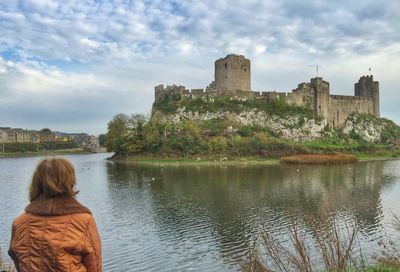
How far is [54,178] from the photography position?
13.9 feet

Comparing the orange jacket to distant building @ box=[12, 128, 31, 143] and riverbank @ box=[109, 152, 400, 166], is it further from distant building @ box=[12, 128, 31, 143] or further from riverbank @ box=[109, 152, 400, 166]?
distant building @ box=[12, 128, 31, 143]

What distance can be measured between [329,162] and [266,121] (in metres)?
20.7

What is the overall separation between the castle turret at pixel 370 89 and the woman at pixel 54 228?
95769mm

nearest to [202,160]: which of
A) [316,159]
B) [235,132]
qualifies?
[235,132]

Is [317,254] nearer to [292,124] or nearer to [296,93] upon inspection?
[292,124]

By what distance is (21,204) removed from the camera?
26250mm

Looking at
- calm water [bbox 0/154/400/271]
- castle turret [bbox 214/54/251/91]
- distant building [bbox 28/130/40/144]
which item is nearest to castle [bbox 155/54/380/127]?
castle turret [bbox 214/54/251/91]

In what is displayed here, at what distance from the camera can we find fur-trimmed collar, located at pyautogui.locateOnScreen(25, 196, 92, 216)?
4.21 metres

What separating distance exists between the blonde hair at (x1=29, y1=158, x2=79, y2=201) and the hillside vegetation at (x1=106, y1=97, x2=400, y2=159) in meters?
56.2

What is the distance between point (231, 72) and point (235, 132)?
524 inches

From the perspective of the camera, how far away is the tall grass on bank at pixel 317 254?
9758mm

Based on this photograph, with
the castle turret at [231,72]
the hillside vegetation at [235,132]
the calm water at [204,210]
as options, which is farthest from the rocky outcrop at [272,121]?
the calm water at [204,210]

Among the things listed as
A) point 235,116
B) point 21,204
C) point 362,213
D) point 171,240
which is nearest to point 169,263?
point 171,240

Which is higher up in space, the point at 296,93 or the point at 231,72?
the point at 231,72
